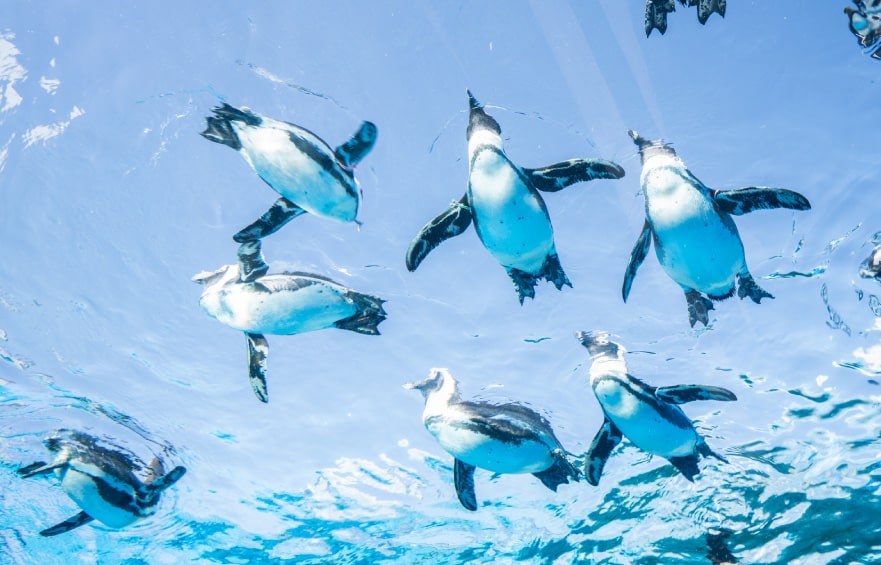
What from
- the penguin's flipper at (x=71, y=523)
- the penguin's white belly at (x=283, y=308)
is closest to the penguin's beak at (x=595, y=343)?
the penguin's white belly at (x=283, y=308)

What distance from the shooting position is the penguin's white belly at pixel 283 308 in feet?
18.6

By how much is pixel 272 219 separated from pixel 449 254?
5.17 metres

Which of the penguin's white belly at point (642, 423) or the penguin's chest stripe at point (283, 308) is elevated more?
the penguin's chest stripe at point (283, 308)

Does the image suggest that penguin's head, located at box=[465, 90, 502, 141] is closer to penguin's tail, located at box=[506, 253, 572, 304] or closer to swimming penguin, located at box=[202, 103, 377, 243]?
swimming penguin, located at box=[202, 103, 377, 243]

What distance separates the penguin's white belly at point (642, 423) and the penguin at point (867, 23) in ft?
20.2

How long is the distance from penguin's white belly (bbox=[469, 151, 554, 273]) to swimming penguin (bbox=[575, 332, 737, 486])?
8.24 feet

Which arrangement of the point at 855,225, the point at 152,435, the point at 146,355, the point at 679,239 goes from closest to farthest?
the point at 679,239, the point at 855,225, the point at 146,355, the point at 152,435

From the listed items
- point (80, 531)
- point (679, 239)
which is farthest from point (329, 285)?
point (80, 531)

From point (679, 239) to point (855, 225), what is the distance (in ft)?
22.5

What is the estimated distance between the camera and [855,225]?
9.39 metres

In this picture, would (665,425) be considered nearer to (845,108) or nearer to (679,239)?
(679,239)

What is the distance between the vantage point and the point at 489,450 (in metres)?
6.95

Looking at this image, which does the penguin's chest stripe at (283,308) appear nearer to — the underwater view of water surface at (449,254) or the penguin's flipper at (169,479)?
the underwater view of water surface at (449,254)

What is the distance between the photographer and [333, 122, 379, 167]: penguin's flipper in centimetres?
449
